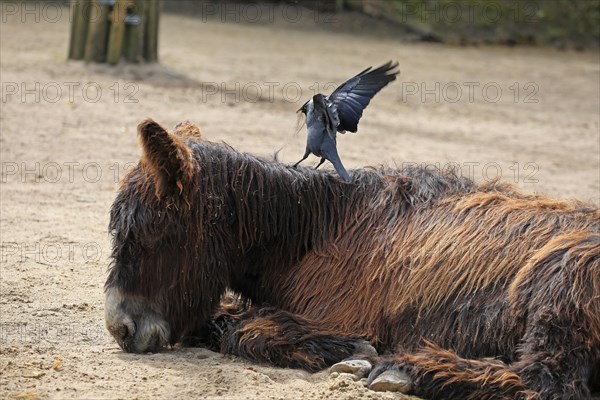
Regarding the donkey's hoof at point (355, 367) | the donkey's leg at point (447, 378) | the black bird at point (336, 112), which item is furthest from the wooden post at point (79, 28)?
the donkey's leg at point (447, 378)

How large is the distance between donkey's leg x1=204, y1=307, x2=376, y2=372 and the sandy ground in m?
0.08

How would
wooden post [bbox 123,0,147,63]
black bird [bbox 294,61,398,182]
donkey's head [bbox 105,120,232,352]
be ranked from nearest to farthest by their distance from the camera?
donkey's head [bbox 105,120,232,352]
black bird [bbox 294,61,398,182]
wooden post [bbox 123,0,147,63]

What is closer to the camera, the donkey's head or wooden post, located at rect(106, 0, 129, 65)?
the donkey's head

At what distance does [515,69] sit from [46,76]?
7.23m

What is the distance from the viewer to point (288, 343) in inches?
174

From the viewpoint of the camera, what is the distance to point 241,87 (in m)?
12.6

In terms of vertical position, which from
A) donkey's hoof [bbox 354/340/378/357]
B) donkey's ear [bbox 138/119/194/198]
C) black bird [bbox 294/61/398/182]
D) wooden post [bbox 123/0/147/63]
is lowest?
donkey's hoof [bbox 354/340/378/357]

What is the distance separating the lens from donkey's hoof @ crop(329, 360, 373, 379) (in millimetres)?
4188

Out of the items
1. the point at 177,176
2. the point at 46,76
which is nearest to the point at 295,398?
the point at 177,176

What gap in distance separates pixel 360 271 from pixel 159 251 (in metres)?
0.91

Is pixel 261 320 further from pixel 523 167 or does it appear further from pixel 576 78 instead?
pixel 576 78

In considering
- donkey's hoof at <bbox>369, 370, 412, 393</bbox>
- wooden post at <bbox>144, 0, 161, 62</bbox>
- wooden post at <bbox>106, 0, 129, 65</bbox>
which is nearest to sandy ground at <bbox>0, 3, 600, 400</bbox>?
donkey's hoof at <bbox>369, 370, 412, 393</bbox>

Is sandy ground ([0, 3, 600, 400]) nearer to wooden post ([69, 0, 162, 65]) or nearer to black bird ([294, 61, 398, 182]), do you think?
wooden post ([69, 0, 162, 65])

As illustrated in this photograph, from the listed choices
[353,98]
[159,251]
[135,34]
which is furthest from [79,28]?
[159,251]
